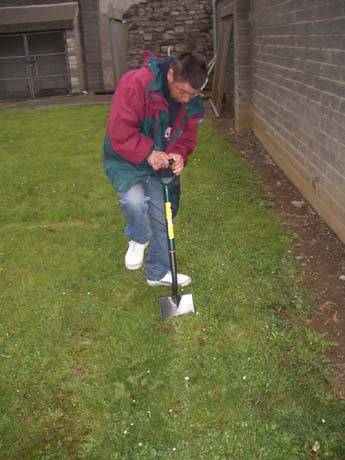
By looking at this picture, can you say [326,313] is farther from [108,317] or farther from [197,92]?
[197,92]

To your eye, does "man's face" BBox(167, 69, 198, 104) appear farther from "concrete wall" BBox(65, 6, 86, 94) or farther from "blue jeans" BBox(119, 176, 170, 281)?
"concrete wall" BBox(65, 6, 86, 94)

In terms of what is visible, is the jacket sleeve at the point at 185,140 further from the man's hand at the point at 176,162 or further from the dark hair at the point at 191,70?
the dark hair at the point at 191,70

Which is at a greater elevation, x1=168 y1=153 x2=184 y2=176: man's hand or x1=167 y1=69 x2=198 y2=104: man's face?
x1=167 y1=69 x2=198 y2=104: man's face

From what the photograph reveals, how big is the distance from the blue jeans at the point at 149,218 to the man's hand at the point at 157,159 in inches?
12.8

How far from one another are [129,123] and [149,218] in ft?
3.28

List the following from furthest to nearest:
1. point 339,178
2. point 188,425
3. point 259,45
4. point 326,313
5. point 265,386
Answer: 1. point 259,45
2. point 339,178
3. point 326,313
4. point 265,386
5. point 188,425

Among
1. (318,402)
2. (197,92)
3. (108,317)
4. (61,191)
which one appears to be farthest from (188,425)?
(61,191)

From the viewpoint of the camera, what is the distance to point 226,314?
4.36m

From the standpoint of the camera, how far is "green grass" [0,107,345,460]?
3131 mm

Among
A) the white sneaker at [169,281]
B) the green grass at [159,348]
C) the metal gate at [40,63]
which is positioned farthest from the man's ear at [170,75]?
the metal gate at [40,63]

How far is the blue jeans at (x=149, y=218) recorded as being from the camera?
157 inches

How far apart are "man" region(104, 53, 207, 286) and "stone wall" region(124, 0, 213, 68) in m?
15.0

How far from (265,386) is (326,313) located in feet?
3.82

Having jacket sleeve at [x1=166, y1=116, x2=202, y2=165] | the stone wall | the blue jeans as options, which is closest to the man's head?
jacket sleeve at [x1=166, y1=116, x2=202, y2=165]
